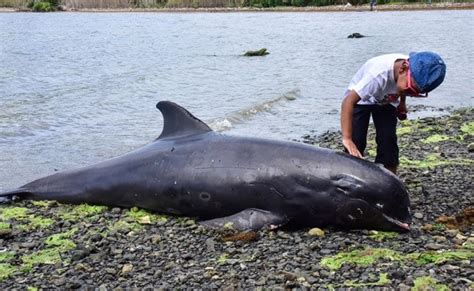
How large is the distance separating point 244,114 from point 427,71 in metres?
12.6

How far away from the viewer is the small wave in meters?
17.5

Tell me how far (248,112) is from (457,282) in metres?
14.5

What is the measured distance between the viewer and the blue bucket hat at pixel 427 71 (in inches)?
272

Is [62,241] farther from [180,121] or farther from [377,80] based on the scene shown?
[377,80]

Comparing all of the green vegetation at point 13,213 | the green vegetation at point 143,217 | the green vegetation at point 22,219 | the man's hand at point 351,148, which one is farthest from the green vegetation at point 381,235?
the green vegetation at point 13,213

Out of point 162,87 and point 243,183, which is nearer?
point 243,183

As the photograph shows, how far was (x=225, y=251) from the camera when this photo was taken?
6930mm

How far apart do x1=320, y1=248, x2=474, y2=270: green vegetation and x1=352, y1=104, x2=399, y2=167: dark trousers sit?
2011 mm

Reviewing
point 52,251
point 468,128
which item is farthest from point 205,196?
point 468,128

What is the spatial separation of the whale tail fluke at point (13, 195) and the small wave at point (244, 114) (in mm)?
7882

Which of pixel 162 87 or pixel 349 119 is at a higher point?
pixel 349 119

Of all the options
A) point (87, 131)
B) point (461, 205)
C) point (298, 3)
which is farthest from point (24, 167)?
point (298, 3)

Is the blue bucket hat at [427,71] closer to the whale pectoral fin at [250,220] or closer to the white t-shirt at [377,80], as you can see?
the white t-shirt at [377,80]

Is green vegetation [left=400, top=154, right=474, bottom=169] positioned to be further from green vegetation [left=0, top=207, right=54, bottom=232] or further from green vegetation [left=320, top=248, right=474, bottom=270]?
green vegetation [left=0, top=207, right=54, bottom=232]
